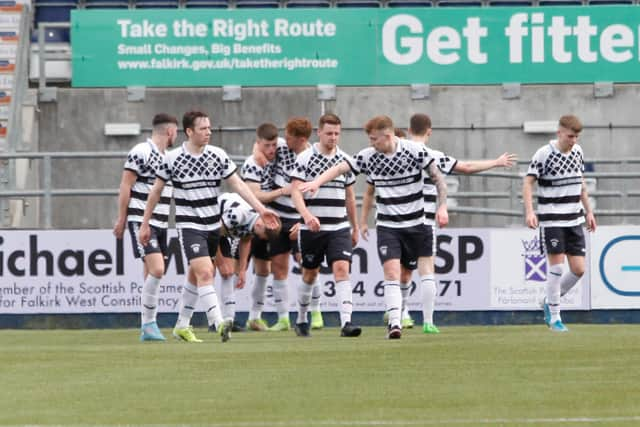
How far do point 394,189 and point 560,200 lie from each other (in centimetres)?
202

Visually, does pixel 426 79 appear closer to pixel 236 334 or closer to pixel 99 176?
pixel 99 176

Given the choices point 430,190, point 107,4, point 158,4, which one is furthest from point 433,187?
point 107,4

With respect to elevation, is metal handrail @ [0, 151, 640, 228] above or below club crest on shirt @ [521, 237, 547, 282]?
above

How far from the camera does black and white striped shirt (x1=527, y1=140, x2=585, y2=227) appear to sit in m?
14.4

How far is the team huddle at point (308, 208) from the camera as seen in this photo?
12734 millimetres

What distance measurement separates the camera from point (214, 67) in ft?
78.2

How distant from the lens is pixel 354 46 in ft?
77.9

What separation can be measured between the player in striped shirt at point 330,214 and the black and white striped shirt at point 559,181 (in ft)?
6.28

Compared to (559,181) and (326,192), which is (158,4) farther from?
(326,192)

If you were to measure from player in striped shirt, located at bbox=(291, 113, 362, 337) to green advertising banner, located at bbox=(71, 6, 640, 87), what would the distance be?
33.8ft

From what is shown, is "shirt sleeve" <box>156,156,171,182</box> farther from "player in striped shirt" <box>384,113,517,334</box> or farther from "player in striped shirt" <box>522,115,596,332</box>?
"player in striped shirt" <box>522,115,596,332</box>

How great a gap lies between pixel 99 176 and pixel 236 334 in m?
7.39

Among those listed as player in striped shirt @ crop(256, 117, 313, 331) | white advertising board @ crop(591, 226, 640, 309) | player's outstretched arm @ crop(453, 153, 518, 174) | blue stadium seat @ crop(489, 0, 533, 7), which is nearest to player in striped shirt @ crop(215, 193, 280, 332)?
player in striped shirt @ crop(256, 117, 313, 331)

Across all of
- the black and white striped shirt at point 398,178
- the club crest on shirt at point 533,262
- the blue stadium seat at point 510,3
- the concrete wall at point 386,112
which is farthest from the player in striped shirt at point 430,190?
the blue stadium seat at point 510,3
